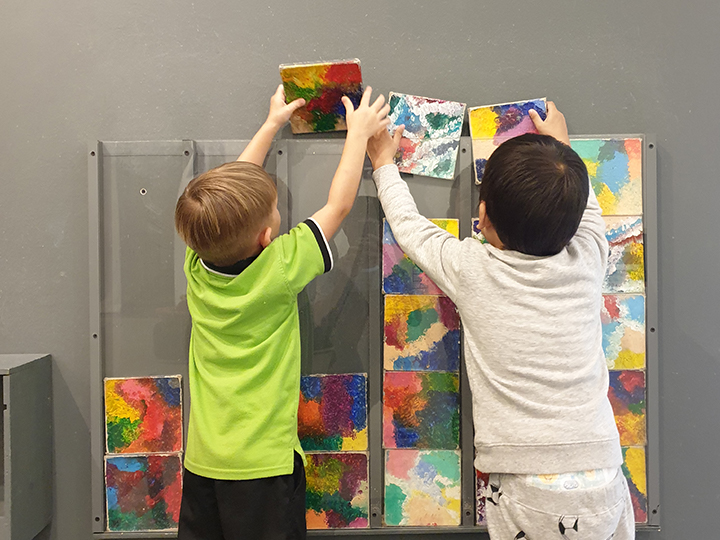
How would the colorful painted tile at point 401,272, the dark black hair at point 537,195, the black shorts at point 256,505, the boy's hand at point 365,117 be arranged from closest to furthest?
1. the dark black hair at point 537,195
2. the black shorts at point 256,505
3. the boy's hand at point 365,117
4. the colorful painted tile at point 401,272

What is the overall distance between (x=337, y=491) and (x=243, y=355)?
1.46 feet

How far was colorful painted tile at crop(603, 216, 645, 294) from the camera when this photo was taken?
1192 mm

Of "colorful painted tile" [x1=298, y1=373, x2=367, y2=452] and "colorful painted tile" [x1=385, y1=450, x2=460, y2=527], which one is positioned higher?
"colorful painted tile" [x1=298, y1=373, x2=367, y2=452]

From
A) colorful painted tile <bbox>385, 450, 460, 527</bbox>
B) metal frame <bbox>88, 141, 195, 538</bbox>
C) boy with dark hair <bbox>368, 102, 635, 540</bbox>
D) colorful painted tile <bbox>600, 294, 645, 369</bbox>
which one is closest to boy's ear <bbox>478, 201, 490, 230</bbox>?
boy with dark hair <bbox>368, 102, 635, 540</bbox>

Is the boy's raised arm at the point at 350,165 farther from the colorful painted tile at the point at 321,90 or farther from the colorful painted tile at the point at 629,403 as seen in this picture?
the colorful painted tile at the point at 629,403

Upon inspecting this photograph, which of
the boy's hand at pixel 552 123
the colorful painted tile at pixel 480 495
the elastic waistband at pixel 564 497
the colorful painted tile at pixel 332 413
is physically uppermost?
the boy's hand at pixel 552 123

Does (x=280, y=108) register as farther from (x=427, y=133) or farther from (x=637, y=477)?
(x=637, y=477)

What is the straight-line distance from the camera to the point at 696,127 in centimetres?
125

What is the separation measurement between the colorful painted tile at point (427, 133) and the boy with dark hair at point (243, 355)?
0.98 feet

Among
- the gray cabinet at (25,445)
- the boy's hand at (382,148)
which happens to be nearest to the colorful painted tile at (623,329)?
the boy's hand at (382,148)

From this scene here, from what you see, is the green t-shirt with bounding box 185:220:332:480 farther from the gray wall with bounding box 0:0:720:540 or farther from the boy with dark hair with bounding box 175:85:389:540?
the gray wall with bounding box 0:0:720:540

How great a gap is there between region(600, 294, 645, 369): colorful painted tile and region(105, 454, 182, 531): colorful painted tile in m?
1.01

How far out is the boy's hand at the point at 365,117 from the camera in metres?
1.07

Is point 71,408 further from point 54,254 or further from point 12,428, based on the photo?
point 54,254
